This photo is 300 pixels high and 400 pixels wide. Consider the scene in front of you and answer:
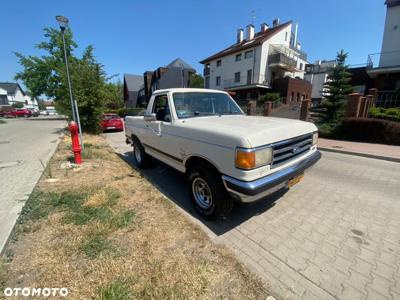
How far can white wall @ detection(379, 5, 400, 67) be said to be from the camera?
57.1 feet

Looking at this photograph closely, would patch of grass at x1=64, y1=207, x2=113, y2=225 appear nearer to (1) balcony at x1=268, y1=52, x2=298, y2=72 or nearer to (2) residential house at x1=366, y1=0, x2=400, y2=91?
(2) residential house at x1=366, y1=0, x2=400, y2=91

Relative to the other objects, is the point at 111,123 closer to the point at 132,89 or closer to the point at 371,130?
the point at 371,130

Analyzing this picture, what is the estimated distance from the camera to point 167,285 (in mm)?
2029

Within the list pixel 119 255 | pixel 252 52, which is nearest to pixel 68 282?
pixel 119 255

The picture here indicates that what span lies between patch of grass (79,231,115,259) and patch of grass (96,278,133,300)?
553 mm

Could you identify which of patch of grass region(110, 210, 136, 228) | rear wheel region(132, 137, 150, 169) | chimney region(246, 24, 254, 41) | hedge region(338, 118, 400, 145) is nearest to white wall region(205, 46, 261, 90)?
chimney region(246, 24, 254, 41)

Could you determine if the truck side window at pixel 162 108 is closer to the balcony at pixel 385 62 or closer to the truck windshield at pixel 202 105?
the truck windshield at pixel 202 105

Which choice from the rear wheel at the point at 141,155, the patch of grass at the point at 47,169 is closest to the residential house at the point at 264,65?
the rear wheel at the point at 141,155

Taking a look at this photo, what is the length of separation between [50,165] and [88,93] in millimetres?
7656

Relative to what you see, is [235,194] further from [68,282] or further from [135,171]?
[135,171]

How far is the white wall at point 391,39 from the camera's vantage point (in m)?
17.4

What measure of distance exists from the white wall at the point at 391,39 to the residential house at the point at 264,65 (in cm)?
980

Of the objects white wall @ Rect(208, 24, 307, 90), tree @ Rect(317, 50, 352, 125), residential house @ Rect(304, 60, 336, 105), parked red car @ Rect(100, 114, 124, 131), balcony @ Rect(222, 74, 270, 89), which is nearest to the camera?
tree @ Rect(317, 50, 352, 125)

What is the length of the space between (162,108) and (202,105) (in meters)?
0.94
